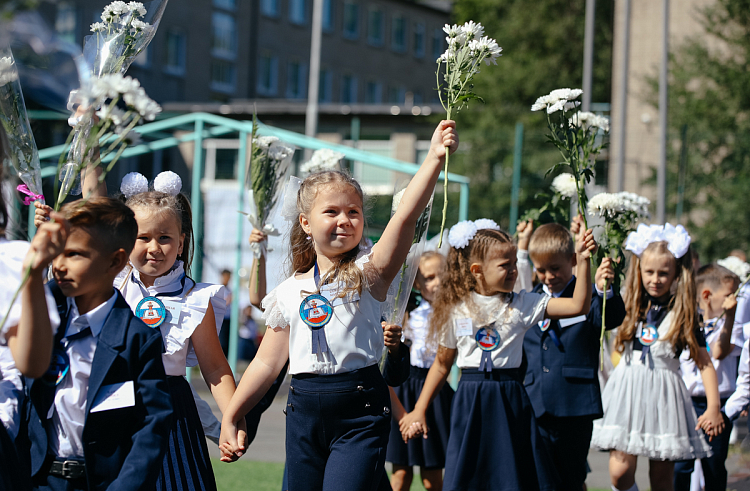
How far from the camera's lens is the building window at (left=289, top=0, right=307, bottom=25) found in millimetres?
39719

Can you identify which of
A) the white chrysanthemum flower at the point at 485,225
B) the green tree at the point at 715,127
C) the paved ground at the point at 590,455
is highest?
the green tree at the point at 715,127

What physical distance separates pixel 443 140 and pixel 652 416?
9.44ft

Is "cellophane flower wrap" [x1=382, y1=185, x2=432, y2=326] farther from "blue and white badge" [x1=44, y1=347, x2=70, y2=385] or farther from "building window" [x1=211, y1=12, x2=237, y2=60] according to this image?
"building window" [x1=211, y1=12, x2=237, y2=60]

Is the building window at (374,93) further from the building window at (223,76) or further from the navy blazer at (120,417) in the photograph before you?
the navy blazer at (120,417)

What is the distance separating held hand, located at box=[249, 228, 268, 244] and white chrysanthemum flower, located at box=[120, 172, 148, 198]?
790 millimetres

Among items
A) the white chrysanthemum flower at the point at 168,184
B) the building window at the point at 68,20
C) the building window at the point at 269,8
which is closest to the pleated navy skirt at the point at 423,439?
the white chrysanthemum flower at the point at 168,184

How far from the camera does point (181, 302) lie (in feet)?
12.1

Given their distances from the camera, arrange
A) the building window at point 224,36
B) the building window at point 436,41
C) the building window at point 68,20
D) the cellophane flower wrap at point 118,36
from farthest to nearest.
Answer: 1. the building window at point 436,41
2. the building window at point 224,36
3. the building window at point 68,20
4. the cellophane flower wrap at point 118,36

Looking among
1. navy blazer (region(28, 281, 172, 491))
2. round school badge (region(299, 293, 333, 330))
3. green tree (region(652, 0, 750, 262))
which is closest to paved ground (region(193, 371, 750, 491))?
round school badge (region(299, 293, 333, 330))

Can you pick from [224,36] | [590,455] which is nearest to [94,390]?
[590,455]

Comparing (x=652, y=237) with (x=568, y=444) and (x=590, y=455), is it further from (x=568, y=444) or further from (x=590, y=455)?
(x=590, y=455)

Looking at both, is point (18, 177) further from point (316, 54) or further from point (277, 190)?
point (316, 54)

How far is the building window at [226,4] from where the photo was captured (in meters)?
35.4

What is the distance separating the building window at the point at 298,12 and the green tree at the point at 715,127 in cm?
2235
